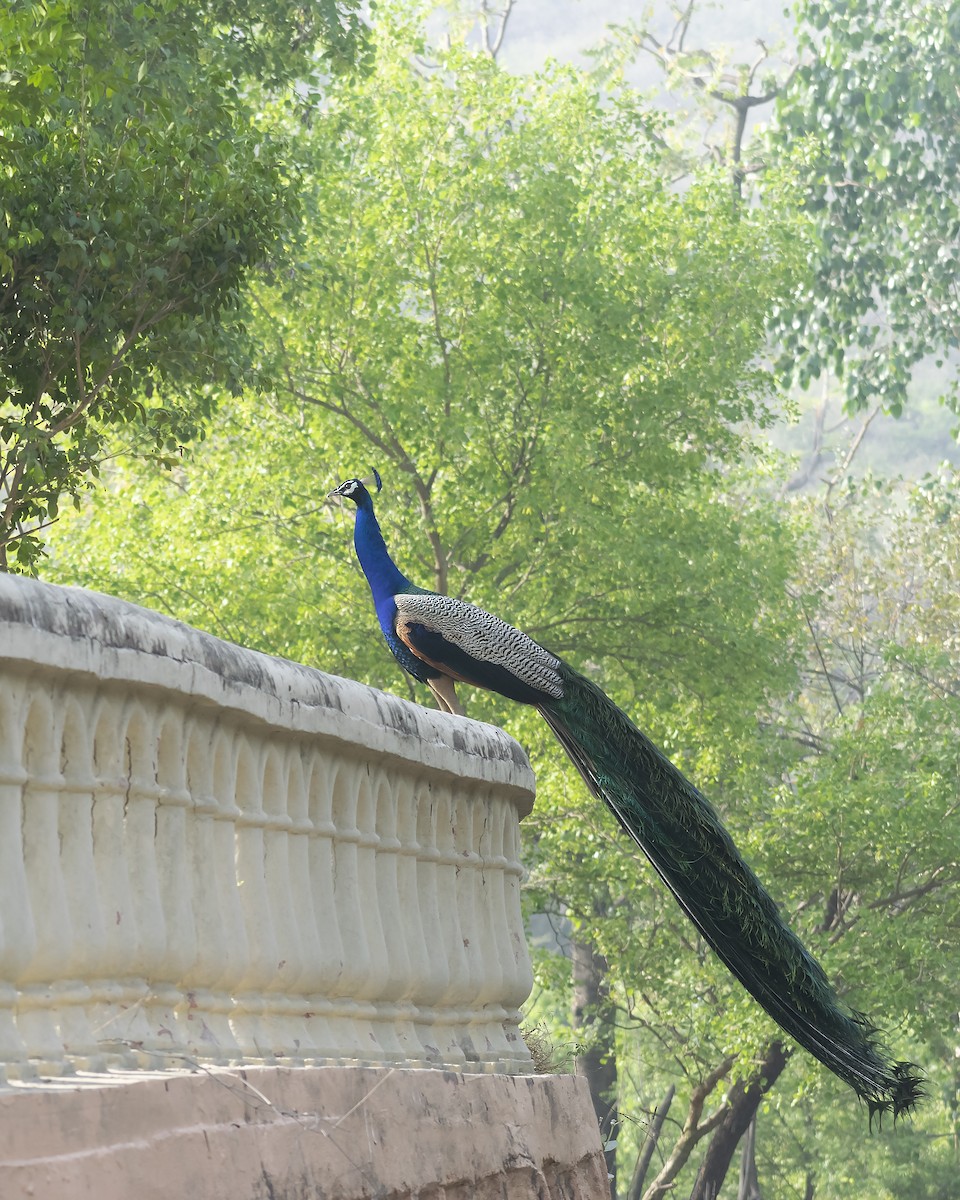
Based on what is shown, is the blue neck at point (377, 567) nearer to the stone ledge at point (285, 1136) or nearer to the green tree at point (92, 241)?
the green tree at point (92, 241)

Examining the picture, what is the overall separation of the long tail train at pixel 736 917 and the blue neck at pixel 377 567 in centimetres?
160

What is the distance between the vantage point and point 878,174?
103ft

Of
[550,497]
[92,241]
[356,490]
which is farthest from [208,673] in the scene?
[550,497]

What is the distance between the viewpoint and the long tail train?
658cm

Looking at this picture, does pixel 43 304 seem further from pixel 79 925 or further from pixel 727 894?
pixel 79 925

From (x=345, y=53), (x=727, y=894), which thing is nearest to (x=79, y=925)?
(x=727, y=894)

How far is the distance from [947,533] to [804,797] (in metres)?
12.8

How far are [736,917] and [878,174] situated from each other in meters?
26.8

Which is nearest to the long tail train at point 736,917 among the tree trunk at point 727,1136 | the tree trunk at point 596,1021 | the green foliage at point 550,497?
the green foliage at point 550,497

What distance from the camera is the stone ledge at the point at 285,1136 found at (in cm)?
259

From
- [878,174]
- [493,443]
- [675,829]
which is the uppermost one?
[878,174]

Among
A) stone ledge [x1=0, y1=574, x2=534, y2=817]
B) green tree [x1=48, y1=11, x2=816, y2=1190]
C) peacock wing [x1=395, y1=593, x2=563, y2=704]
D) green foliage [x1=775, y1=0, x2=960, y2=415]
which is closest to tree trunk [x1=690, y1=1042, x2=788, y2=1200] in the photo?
green tree [x1=48, y1=11, x2=816, y2=1190]

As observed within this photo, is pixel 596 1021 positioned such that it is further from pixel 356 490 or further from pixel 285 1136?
pixel 285 1136

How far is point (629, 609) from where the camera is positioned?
17.3 meters
